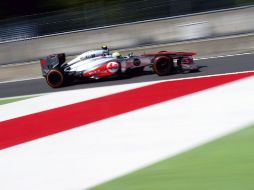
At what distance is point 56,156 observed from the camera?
22.8 feet

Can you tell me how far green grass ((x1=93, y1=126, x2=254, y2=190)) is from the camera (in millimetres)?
5066

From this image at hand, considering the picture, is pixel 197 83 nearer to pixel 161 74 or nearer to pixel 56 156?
pixel 161 74

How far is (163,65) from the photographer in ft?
41.9

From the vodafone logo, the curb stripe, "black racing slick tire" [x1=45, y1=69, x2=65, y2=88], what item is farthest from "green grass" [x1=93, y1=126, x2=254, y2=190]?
"black racing slick tire" [x1=45, y1=69, x2=65, y2=88]

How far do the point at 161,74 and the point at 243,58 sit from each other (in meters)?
2.60

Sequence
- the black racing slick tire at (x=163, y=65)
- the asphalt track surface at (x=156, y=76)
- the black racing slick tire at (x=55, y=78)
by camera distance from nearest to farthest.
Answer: the asphalt track surface at (x=156, y=76) → the black racing slick tire at (x=163, y=65) → the black racing slick tire at (x=55, y=78)

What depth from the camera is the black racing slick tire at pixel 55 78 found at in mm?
13742

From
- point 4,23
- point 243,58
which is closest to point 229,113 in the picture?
point 243,58

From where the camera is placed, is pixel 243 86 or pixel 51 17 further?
pixel 51 17

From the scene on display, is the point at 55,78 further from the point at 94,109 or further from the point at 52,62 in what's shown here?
the point at 94,109

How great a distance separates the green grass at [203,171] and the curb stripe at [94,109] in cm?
302

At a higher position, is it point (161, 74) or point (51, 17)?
point (51, 17)

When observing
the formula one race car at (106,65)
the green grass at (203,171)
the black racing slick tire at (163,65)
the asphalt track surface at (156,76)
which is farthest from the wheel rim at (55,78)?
the green grass at (203,171)

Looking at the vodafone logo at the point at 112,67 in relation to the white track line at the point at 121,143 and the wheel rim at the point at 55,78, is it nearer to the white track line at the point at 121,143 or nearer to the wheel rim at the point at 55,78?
the wheel rim at the point at 55,78
